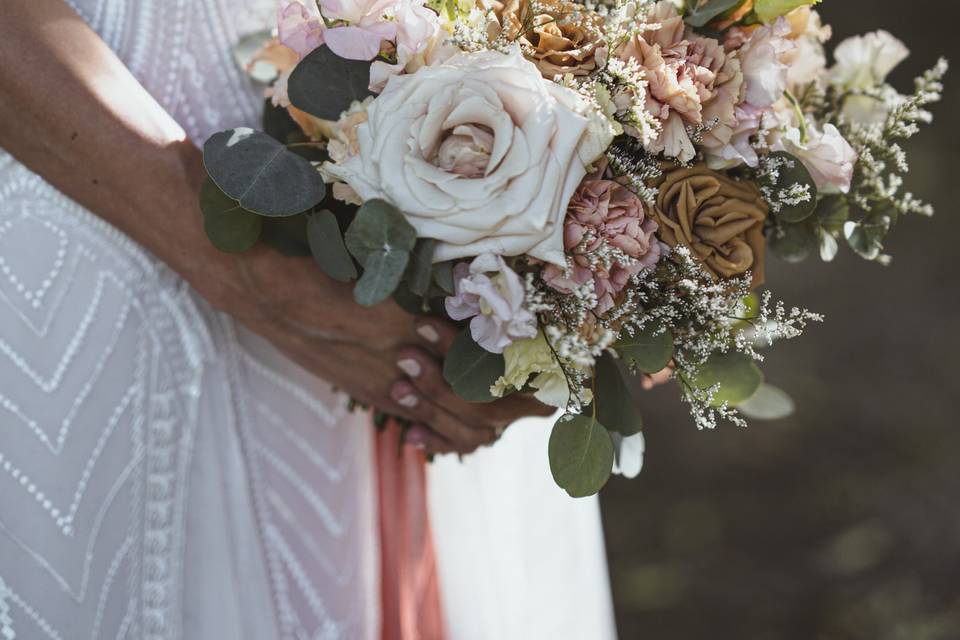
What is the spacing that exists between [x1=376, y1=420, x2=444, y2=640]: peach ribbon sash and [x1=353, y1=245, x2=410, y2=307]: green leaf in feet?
1.52

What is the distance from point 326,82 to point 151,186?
0.23m

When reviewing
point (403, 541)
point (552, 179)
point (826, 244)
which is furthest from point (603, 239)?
point (403, 541)

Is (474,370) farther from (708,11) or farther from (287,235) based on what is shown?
(708,11)

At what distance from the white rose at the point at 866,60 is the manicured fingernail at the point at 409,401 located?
72 centimetres

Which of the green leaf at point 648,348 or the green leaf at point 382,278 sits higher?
the green leaf at point 382,278

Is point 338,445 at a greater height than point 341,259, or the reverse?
point 341,259

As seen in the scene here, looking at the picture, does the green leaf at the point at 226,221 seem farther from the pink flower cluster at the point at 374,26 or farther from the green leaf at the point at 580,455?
the green leaf at the point at 580,455

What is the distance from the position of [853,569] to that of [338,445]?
252 cm

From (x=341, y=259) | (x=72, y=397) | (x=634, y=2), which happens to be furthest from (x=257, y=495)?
(x=634, y=2)

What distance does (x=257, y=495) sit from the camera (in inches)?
50.8

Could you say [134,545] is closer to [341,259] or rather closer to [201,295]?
[201,295]

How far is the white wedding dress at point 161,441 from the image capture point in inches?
44.2

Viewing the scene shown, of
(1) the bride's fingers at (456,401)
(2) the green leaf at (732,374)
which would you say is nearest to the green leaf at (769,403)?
(2) the green leaf at (732,374)

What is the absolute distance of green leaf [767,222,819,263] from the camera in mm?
1272
